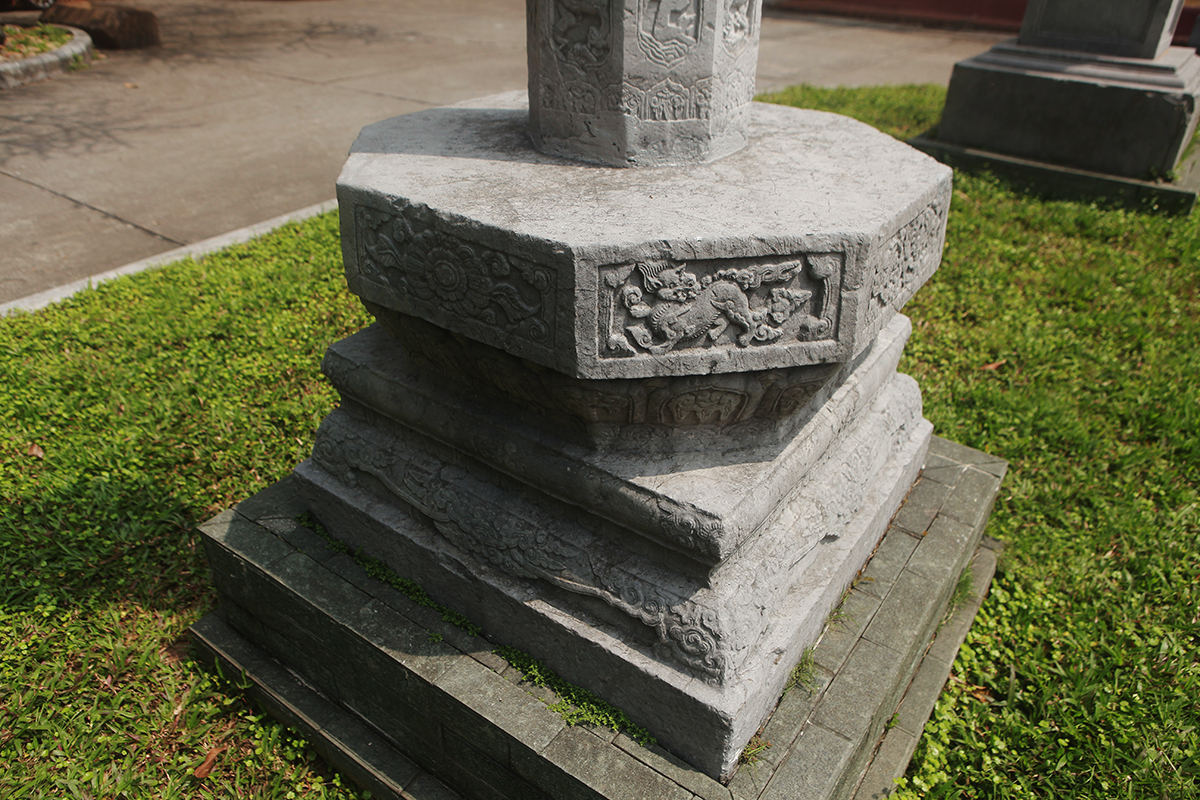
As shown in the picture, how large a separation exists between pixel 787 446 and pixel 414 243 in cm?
95

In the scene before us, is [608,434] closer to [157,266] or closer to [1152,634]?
[1152,634]

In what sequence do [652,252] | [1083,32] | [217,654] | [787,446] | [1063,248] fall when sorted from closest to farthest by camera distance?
[652,252] → [787,446] → [217,654] → [1063,248] → [1083,32]

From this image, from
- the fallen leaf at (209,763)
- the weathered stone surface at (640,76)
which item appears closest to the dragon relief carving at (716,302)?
the weathered stone surface at (640,76)

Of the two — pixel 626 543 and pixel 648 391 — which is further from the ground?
pixel 648 391

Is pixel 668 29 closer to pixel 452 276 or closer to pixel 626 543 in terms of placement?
pixel 452 276

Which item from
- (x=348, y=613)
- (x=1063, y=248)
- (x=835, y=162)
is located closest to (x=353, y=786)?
(x=348, y=613)

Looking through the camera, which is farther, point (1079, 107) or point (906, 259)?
point (1079, 107)

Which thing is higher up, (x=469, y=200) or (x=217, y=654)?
(x=469, y=200)

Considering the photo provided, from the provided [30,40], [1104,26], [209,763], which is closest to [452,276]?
[209,763]

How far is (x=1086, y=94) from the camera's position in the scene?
5160 millimetres

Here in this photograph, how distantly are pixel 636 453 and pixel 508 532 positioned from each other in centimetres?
37

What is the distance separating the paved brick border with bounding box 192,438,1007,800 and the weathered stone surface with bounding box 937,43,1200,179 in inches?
156

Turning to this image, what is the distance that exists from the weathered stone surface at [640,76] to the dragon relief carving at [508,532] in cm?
86

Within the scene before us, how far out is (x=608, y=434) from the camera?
1.75 meters
